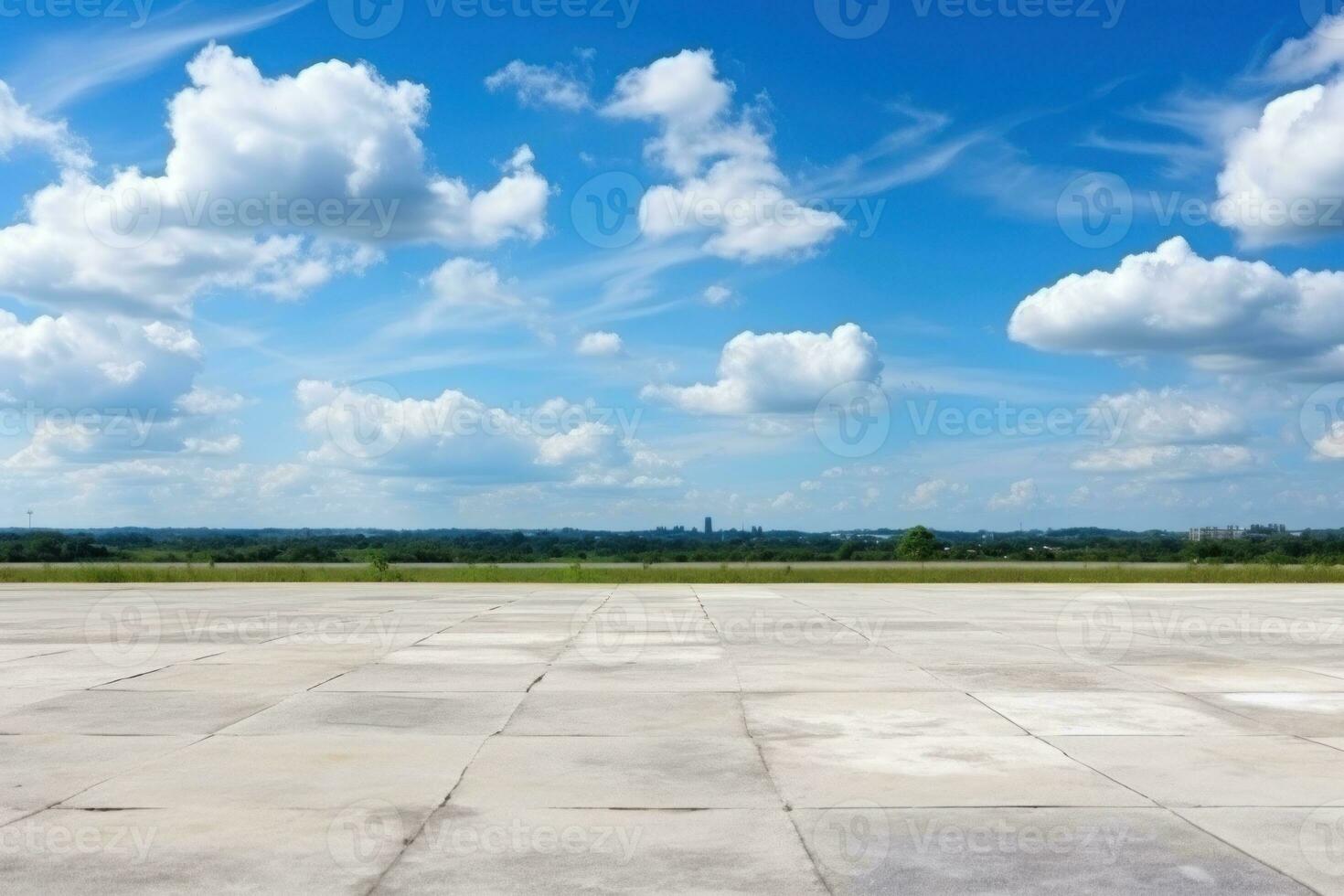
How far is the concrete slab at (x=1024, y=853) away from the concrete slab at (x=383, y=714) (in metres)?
4.70

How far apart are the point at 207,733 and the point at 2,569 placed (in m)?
62.9

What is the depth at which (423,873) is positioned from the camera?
6.47 meters

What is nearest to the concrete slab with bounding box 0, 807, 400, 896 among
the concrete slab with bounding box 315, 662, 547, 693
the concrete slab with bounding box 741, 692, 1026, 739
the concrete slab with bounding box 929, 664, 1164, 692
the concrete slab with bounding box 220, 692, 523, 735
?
the concrete slab with bounding box 220, 692, 523, 735

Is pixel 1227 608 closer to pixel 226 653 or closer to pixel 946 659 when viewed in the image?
pixel 946 659

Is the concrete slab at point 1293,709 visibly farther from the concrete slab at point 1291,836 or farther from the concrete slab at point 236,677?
the concrete slab at point 236,677

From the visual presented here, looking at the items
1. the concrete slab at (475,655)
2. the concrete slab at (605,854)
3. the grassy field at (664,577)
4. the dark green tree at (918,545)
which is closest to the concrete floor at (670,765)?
the concrete slab at (605,854)

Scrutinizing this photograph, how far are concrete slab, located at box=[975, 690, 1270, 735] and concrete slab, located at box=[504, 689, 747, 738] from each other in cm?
308

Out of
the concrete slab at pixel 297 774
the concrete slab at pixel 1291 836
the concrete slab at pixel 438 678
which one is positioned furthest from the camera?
the concrete slab at pixel 438 678

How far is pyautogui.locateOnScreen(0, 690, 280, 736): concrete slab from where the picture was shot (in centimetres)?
1111

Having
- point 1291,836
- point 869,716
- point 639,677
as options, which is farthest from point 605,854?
point 639,677

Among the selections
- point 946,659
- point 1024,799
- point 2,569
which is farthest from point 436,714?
point 2,569

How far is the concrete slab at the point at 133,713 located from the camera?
11109mm

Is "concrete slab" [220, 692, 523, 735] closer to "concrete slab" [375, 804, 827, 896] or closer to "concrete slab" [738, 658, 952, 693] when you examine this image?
"concrete slab" [738, 658, 952, 693]

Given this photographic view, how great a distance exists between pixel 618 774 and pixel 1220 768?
496 cm
